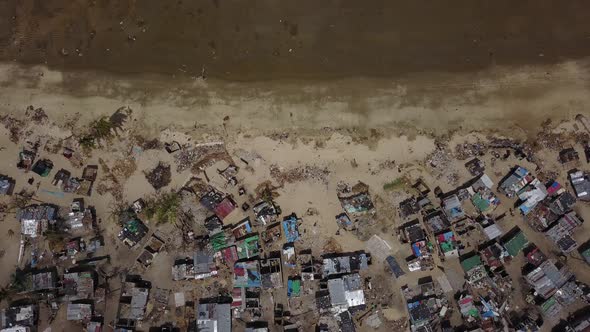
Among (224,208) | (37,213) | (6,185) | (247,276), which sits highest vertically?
(6,185)

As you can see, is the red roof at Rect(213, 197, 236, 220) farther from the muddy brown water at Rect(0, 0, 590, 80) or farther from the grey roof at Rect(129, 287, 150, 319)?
the muddy brown water at Rect(0, 0, 590, 80)

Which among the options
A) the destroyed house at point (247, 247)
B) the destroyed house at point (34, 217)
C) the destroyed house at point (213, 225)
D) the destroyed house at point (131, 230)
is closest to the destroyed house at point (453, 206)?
the destroyed house at point (247, 247)

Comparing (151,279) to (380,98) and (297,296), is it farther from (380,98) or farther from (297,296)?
(380,98)

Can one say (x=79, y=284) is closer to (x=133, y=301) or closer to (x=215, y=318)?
(x=133, y=301)

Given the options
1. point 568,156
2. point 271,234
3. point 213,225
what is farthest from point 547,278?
point 213,225

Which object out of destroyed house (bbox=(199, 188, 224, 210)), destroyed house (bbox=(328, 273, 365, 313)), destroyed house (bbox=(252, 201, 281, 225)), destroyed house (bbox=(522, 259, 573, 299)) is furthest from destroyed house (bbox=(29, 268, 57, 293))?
destroyed house (bbox=(522, 259, 573, 299))

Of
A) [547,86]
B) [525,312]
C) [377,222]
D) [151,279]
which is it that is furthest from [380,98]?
[151,279]
